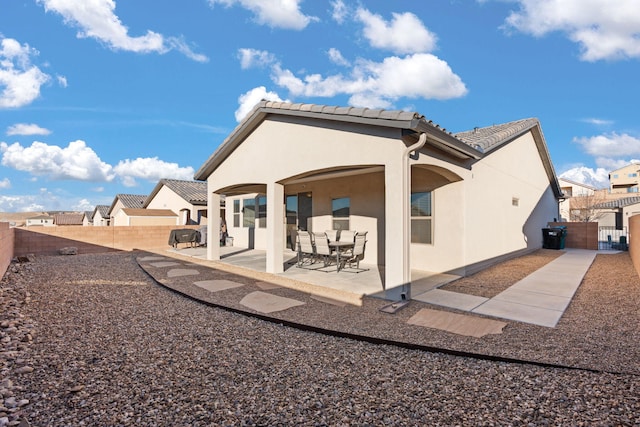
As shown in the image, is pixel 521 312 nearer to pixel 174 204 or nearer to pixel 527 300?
pixel 527 300

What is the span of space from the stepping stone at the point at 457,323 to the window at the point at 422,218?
3817 mm

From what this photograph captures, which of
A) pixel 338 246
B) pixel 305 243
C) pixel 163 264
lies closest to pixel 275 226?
pixel 305 243

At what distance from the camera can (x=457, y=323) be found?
444 cm

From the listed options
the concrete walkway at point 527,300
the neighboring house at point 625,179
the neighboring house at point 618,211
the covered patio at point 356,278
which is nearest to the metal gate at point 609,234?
the neighboring house at point 618,211

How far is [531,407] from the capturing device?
2.44 meters

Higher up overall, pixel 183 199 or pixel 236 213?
pixel 183 199

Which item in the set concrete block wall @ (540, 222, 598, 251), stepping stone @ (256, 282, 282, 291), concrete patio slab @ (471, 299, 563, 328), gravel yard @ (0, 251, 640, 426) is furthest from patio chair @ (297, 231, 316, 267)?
concrete block wall @ (540, 222, 598, 251)

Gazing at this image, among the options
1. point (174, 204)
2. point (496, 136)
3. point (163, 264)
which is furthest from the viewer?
point (174, 204)

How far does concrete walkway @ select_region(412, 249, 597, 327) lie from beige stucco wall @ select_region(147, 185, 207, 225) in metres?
17.7

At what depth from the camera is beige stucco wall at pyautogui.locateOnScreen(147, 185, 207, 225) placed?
67.2 feet

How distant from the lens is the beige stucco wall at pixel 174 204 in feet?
67.2

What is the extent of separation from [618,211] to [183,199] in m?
38.3

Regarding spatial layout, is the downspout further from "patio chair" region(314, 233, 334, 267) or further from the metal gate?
the metal gate

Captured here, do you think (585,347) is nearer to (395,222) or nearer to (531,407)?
(531,407)
